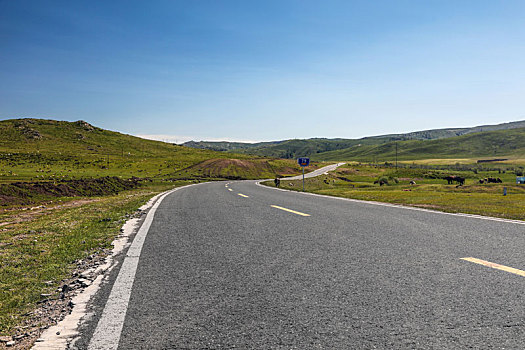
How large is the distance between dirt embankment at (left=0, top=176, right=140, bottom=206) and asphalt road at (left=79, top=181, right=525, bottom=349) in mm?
21069

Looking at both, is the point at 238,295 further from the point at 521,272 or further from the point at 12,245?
the point at 12,245

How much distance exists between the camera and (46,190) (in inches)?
1017

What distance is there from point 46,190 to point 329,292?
28242mm

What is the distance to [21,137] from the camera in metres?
159

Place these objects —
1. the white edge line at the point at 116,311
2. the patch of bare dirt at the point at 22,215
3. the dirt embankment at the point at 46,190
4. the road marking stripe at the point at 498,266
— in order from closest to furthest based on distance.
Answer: the white edge line at the point at 116,311 → the road marking stripe at the point at 498,266 → the patch of bare dirt at the point at 22,215 → the dirt embankment at the point at 46,190

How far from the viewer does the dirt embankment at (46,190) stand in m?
22.6

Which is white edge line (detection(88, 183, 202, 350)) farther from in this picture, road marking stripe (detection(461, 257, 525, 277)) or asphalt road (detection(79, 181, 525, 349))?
road marking stripe (detection(461, 257, 525, 277))

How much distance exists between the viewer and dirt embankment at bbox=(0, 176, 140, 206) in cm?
2259

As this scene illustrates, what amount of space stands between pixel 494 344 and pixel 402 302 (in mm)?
941

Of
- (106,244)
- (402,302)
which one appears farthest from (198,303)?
(106,244)

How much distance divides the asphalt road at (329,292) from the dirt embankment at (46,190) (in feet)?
69.1

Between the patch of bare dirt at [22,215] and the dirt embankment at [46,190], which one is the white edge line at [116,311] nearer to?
the patch of bare dirt at [22,215]

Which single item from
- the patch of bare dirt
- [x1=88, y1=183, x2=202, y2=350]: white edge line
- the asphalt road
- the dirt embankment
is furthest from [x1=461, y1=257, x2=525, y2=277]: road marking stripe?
the dirt embankment

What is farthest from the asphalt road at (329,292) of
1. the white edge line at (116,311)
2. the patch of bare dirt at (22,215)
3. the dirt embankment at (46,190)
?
the dirt embankment at (46,190)
